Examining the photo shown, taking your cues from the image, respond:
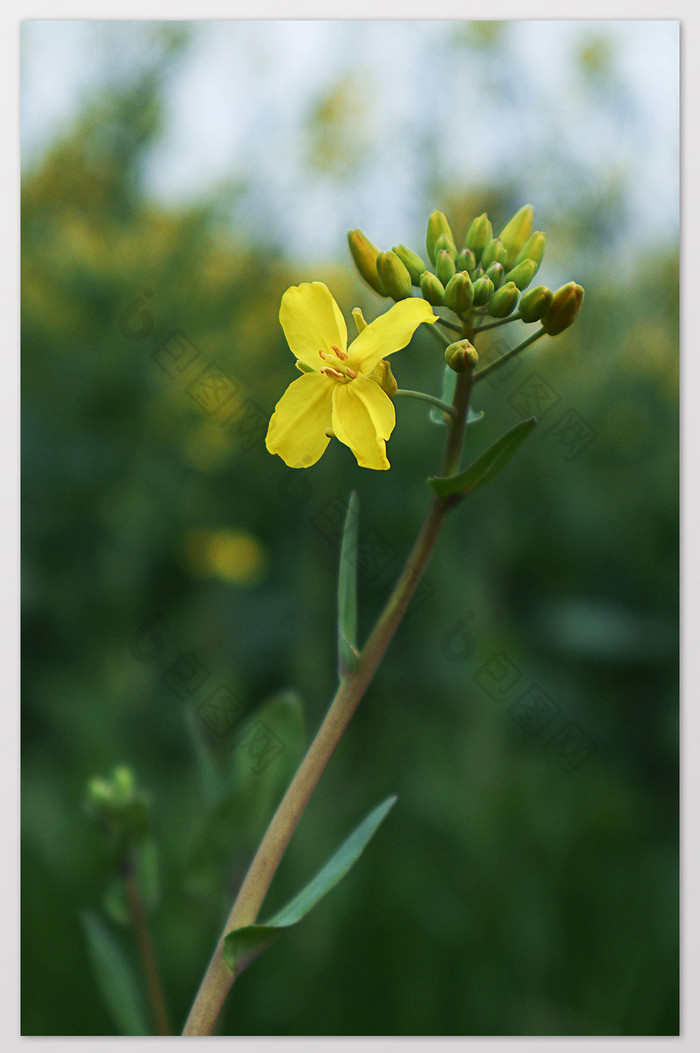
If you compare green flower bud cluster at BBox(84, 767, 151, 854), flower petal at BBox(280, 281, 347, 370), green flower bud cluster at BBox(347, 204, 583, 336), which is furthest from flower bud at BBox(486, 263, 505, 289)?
green flower bud cluster at BBox(84, 767, 151, 854)

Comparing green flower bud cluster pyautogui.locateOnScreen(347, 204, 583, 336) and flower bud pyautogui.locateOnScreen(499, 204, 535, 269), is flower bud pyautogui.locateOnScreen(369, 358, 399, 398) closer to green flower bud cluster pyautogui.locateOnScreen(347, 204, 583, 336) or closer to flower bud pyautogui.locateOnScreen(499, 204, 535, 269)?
green flower bud cluster pyautogui.locateOnScreen(347, 204, 583, 336)

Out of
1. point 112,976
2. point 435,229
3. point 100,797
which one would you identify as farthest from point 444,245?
point 112,976

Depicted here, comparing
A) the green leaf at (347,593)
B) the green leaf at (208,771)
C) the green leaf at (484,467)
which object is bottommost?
the green leaf at (208,771)

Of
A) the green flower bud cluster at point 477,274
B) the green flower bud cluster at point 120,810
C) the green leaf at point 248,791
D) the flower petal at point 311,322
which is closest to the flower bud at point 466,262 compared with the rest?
the green flower bud cluster at point 477,274

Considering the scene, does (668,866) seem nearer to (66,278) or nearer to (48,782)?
(48,782)

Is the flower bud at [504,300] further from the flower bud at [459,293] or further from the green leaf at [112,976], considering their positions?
the green leaf at [112,976]

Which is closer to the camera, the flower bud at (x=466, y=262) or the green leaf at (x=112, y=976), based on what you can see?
the flower bud at (x=466, y=262)

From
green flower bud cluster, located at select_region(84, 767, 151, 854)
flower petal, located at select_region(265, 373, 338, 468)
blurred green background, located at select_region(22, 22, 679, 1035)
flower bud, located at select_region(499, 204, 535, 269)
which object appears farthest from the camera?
blurred green background, located at select_region(22, 22, 679, 1035)
